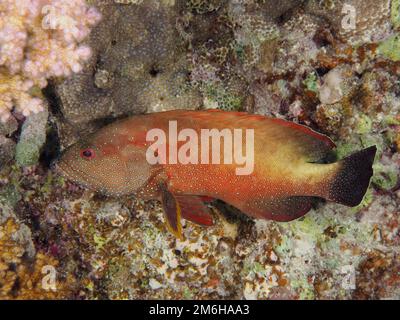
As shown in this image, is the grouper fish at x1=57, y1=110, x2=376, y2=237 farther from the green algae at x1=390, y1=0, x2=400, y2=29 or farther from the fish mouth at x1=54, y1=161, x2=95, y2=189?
the green algae at x1=390, y1=0, x2=400, y2=29

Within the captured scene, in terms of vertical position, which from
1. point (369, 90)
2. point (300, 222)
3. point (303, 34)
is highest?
point (303, 34)

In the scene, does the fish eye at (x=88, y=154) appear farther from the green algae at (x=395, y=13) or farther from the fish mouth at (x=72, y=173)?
the green algae at (x=395, y=13)

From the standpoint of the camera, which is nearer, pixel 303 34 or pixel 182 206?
pixel 182 206

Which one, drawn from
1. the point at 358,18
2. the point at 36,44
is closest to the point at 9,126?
the point at 36,44

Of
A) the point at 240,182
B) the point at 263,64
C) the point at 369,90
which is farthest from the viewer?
the point at 263,64

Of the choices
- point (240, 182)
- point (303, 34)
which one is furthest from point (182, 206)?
point (303, 34)

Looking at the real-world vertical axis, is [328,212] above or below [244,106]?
below

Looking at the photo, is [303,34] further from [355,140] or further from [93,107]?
[93,107]
